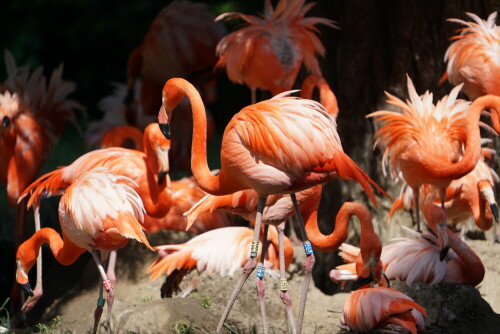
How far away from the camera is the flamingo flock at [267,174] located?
13.5 feet

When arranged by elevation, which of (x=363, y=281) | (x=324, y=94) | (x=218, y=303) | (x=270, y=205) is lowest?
(x=218, y=303)

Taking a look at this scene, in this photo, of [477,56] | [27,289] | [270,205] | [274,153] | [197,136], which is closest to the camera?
[274,153]

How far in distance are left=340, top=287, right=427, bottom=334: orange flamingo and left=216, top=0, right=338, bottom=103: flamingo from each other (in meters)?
1.71

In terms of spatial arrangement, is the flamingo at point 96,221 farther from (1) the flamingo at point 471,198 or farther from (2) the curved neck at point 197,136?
(1) the flamingo at point 471,198

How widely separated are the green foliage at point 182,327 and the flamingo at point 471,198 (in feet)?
5.78

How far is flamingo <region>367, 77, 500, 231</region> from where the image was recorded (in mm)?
4973

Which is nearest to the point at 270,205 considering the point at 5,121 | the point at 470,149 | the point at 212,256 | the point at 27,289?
the point at 212,256

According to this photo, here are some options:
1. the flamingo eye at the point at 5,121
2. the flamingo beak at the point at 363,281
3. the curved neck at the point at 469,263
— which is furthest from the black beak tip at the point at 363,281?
the flamingo eye at the point at 5,121

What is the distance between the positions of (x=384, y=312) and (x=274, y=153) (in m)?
1.10

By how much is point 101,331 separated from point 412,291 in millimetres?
1746

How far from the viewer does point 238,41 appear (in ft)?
18.7

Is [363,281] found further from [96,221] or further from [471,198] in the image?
[96,221]

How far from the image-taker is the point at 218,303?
5.03 meters

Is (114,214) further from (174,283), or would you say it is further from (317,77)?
(317,77)
